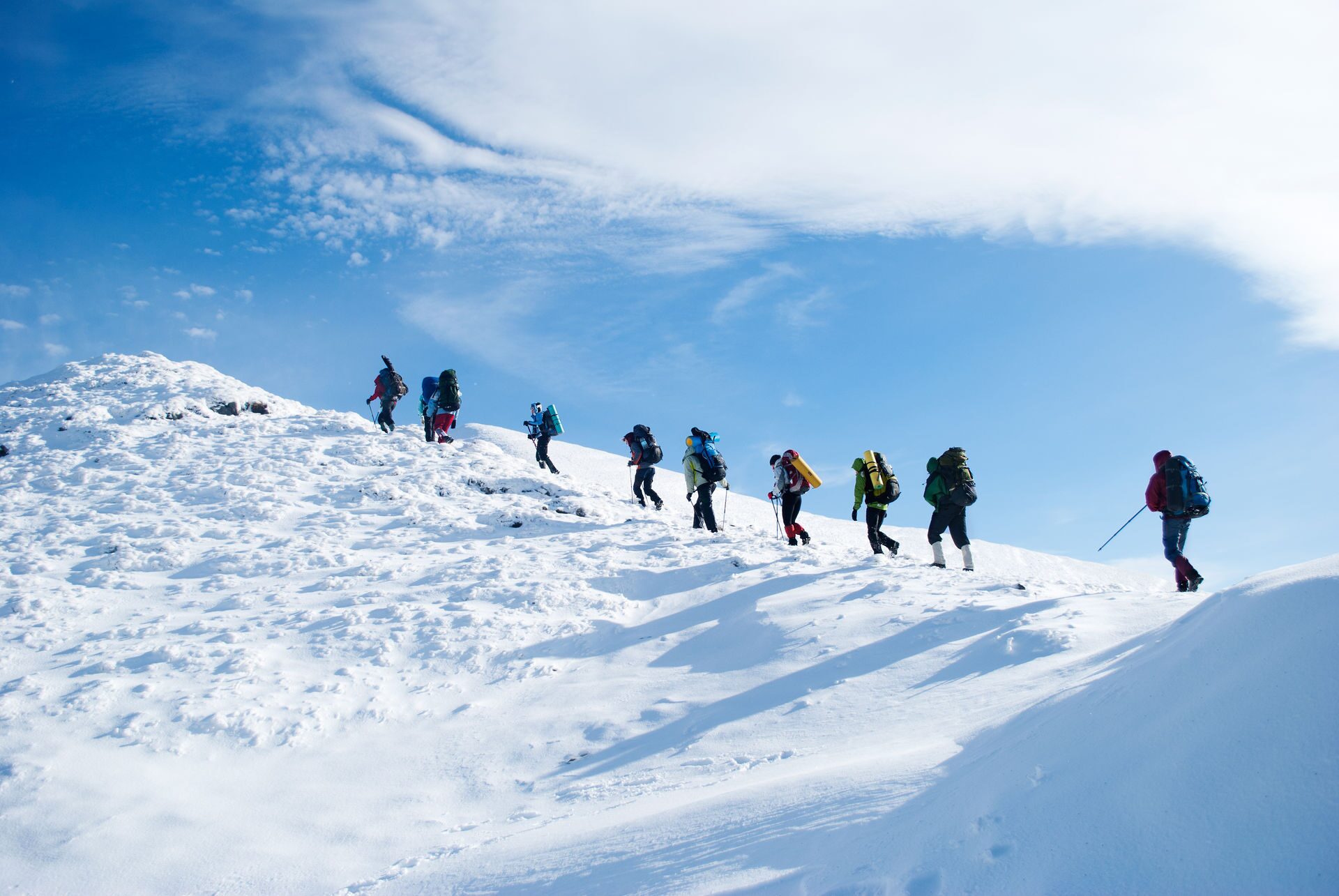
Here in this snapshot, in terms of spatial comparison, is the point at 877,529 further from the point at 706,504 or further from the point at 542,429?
the point at 542,429

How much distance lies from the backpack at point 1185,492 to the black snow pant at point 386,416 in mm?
17819

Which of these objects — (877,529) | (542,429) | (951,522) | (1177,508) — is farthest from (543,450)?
(1177,508)

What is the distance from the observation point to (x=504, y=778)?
6926mm

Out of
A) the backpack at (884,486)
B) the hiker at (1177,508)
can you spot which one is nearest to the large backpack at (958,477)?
the backpack at (884,486)

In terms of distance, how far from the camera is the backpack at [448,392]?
20219 mm

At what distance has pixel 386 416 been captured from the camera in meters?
20.7

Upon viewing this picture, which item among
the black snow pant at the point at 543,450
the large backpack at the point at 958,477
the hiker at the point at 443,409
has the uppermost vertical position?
the hiker at the point at 443,409

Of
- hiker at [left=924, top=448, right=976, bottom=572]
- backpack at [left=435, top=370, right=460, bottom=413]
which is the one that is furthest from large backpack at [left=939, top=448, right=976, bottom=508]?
backpack at [left=435, top=370, right=460, bottom=413]

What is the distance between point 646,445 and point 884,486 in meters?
6.13

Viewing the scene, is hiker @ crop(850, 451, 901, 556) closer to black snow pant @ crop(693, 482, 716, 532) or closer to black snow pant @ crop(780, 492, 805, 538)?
black snow pant @ crop(780, 492, 805, 538)

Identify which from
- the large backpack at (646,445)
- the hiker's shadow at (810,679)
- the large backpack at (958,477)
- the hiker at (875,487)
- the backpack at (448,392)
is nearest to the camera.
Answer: the hiker's shadow at (810,679)

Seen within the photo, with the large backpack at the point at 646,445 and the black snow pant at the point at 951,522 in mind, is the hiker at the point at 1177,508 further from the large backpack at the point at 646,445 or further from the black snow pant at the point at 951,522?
the large backpack at the point at 646,445

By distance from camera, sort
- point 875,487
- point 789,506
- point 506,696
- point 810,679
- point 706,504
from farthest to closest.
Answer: point 706,504, point 789,506, point 875,487, point 506,696, point 810,679

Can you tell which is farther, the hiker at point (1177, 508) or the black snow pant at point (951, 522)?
the black snow pant at point (951, 522)
